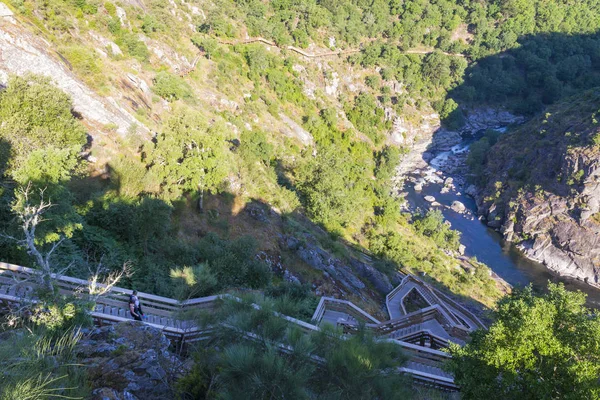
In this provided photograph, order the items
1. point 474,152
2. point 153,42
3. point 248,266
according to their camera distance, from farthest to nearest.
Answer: point 474,152
point 153,42
point 248,266

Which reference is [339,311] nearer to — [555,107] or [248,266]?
[248,266]

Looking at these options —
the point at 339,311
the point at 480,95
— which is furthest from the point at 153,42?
the point at 480,95

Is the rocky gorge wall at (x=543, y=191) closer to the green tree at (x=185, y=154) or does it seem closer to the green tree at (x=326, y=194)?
the green tree at (x=326, y=194)

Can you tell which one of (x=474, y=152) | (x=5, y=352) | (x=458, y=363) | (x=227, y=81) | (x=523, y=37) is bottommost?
(x=5, y=352)

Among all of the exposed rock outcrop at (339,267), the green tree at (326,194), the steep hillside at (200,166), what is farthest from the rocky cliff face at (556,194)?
the exposed rock outcrop at (339,267)

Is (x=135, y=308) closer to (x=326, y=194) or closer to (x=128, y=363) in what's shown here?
(x=128, y=363)

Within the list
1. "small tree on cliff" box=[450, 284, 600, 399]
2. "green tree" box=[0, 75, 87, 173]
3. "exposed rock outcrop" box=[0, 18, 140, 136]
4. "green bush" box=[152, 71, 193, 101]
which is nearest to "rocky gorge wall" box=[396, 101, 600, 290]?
"green bush" box=[152, 71, 193, 101]

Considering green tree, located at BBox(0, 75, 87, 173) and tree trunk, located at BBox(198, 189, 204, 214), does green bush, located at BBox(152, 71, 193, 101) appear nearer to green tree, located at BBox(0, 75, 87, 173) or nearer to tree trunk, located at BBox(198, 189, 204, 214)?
green tree, located at BBox(0, 75, 87, 173)
